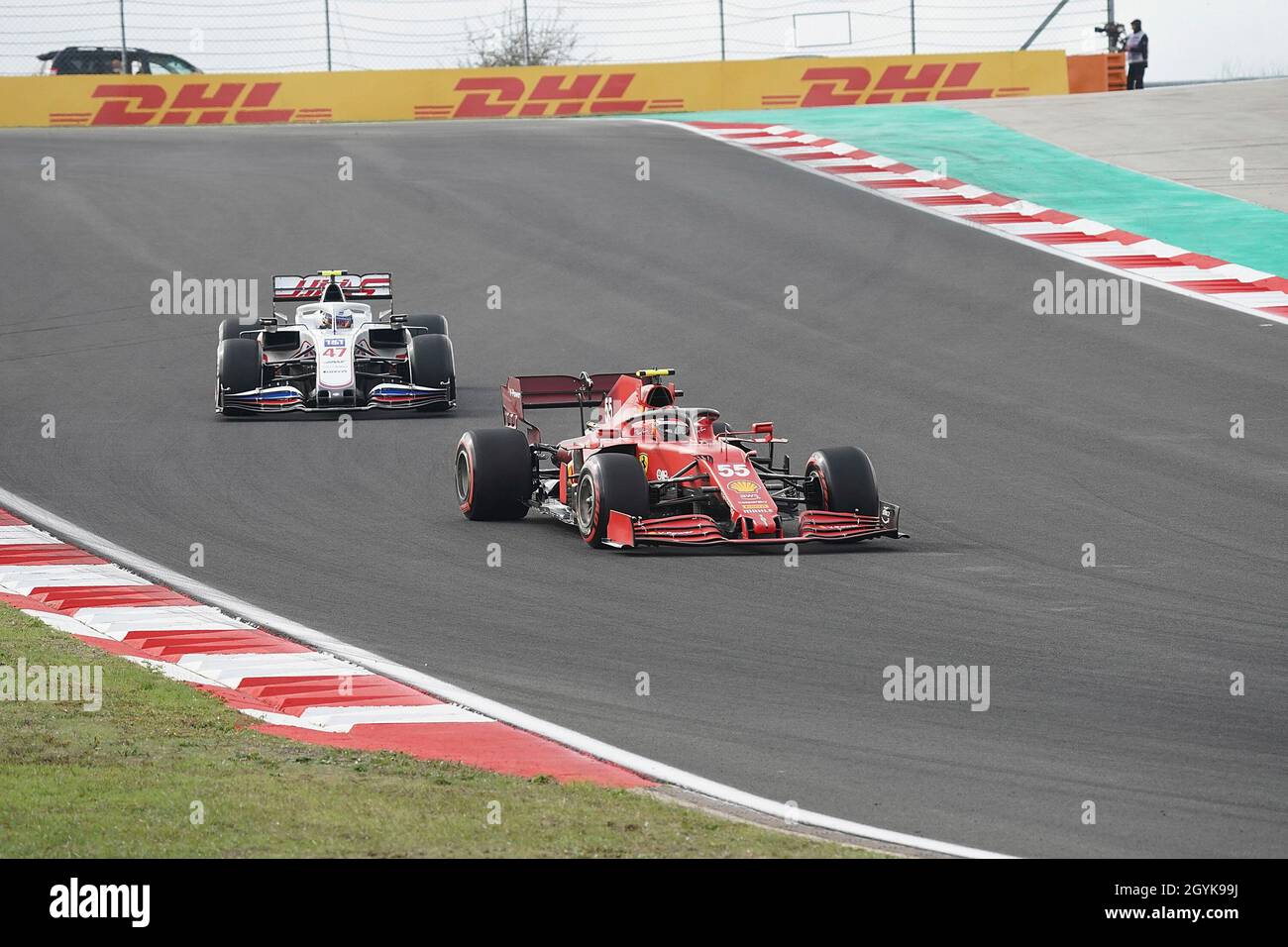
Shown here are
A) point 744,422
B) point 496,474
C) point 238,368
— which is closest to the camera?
point 496,474

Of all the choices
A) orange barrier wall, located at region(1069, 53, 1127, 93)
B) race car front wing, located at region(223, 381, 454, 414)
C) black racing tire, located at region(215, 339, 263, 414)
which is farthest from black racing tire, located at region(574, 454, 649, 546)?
orange barrier wall, located at region(1069, 53, 1127, 93)

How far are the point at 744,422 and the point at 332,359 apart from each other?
445 cm

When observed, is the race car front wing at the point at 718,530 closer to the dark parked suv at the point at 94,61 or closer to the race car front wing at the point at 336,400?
the race car front wing at the point at 336,400

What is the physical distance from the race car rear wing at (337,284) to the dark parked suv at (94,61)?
2097cm

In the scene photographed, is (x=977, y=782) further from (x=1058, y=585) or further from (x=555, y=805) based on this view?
(x=1058, y=585)

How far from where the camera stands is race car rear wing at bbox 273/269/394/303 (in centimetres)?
1934

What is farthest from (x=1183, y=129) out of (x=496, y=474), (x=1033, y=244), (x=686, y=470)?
(x=686, y=470)

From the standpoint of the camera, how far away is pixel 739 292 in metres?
24.5

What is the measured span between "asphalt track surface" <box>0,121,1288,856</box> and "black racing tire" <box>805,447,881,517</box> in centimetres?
32

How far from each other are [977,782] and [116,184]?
1044 inches

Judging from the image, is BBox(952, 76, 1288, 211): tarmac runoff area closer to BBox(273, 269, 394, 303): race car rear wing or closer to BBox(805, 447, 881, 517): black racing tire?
BBox(273, 269, 394, 303): race car rear wing

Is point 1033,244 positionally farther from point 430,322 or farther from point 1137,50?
point 1137,50

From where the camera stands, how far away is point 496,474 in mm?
14125

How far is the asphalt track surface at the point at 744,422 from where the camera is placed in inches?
316
